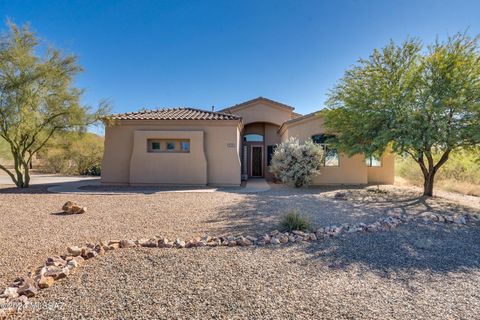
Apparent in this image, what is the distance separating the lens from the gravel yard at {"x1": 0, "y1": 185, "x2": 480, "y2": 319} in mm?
2826

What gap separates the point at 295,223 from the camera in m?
5.61

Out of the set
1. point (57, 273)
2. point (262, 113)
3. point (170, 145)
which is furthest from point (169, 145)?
point (57, 273)

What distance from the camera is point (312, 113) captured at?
14992 mm

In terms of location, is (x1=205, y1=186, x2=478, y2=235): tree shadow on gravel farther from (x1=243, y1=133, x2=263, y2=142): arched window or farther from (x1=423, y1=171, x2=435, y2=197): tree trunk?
(x1=243, y1=133, x2=263, y2=142): arched window

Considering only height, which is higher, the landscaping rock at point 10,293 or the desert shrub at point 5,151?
the desert shrub at point 5,151

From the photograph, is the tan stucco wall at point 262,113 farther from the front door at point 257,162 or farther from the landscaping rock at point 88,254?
the landscaping rock at point 88,254

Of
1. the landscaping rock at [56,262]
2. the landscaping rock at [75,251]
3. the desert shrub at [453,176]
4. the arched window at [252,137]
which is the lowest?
the landscaping rock at [56,262]

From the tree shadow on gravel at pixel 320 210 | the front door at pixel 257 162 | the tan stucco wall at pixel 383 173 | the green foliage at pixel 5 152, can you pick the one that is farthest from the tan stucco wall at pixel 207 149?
the green foliage at pixel 5 152

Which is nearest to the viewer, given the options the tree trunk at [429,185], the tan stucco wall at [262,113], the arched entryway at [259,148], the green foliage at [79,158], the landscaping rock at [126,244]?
the landscaping rock at [126,244]

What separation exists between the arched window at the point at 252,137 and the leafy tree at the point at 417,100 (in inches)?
372

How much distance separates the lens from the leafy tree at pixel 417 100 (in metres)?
8.90

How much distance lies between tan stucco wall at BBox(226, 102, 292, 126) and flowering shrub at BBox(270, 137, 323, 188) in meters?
6.71

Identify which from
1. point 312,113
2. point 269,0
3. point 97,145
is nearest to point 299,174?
point 312,113

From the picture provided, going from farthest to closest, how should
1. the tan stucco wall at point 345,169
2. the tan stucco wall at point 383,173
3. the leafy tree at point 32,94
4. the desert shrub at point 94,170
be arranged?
the desert shrub at point 94,170
the tan stucco wall at point 383,173
the tan stucco wall at point 345,169
the leafy tree at point 32,94
